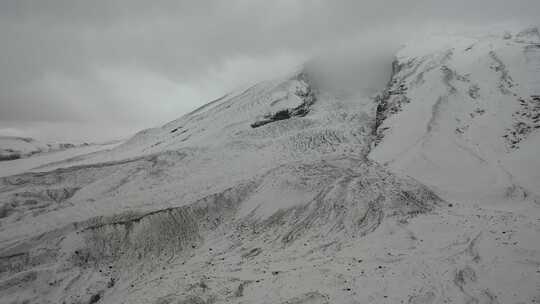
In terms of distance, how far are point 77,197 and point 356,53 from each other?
61.3 metres

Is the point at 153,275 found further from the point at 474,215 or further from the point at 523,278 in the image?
the point at 474,215

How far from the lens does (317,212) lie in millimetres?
25844

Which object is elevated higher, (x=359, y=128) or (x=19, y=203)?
(x=19, y=203)

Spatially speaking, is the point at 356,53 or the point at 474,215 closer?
the point at 474,215

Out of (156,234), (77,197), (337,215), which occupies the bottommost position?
(337,215)

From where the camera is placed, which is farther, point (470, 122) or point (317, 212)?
point (470, 122)

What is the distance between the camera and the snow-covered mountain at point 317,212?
17.7 metres

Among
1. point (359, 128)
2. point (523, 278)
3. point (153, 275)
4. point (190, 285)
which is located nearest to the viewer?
point (523, 278)

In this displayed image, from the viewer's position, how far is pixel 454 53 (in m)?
53.6

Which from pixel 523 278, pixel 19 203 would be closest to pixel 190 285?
pixel 523 278

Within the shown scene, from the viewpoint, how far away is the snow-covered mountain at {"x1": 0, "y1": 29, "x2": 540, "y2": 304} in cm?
1769

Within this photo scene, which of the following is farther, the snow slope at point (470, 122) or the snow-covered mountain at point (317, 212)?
the snow slope at point (470, 122)

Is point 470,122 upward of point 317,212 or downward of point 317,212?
upward

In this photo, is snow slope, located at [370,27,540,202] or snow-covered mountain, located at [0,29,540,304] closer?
snow-covered mountain, located at [0,29,540,304]
